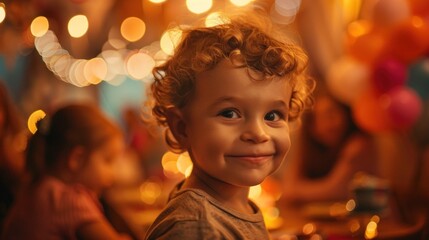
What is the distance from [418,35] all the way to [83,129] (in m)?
1.83

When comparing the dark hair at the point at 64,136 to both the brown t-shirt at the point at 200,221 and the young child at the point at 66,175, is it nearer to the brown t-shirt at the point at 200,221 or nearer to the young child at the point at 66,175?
the young child at the point at 66,175

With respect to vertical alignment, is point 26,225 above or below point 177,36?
below

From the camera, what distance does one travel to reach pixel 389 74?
3420 millimetres

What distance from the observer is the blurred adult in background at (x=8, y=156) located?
117 inches

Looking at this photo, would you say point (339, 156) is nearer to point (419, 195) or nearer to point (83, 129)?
point (419, 195)

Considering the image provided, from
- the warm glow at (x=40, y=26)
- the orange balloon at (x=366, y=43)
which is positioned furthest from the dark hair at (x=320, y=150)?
the warm glow at (x=40, y=26)

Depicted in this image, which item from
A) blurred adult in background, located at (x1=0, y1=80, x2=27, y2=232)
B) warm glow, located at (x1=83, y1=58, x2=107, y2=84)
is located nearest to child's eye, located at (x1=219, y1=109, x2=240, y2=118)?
blurred adult in background, located at (x1=0, y1=80, x2=27, y2=232)

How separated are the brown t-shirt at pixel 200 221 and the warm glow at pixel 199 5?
10.5ft

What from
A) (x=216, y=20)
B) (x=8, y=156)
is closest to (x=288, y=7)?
(x=8, y=156)

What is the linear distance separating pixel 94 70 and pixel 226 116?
249 inches

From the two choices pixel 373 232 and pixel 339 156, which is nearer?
pixel 373 232

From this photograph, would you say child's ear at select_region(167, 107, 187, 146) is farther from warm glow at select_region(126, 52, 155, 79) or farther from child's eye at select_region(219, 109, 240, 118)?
warm glow at select_region(126, 52, 155, 79)

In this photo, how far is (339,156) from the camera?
395 cm

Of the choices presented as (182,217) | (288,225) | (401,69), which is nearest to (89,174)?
(288,225)
